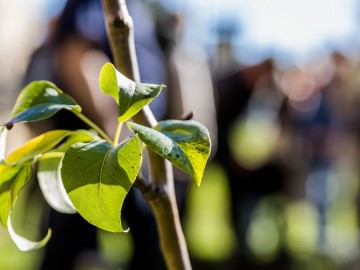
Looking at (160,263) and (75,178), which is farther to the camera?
(160,263)

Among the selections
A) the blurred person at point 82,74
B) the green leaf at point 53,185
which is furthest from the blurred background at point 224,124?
the green leaf at point 53,185

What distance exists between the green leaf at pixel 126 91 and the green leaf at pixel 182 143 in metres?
0.01

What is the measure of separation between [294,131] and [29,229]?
1330mm

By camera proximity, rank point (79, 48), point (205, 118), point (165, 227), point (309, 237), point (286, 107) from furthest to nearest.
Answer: point (309, 237) < point (286, 107) < point (205, 118) < point (79, 48) < point (165, 227)

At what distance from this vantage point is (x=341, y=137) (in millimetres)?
3377

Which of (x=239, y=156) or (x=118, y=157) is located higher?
(x=118, y=157)

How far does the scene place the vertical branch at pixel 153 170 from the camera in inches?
17.8

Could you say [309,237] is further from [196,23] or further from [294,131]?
[196,23]

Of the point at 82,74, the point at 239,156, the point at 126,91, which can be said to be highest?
the point at 126,91

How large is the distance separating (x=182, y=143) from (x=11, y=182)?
13cm

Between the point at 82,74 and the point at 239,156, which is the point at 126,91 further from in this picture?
the point at 239,156

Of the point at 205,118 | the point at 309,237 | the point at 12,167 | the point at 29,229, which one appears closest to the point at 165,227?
the point at 12,167

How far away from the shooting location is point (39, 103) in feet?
1.47

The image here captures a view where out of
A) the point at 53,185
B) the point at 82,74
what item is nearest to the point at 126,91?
the point at 53,185
